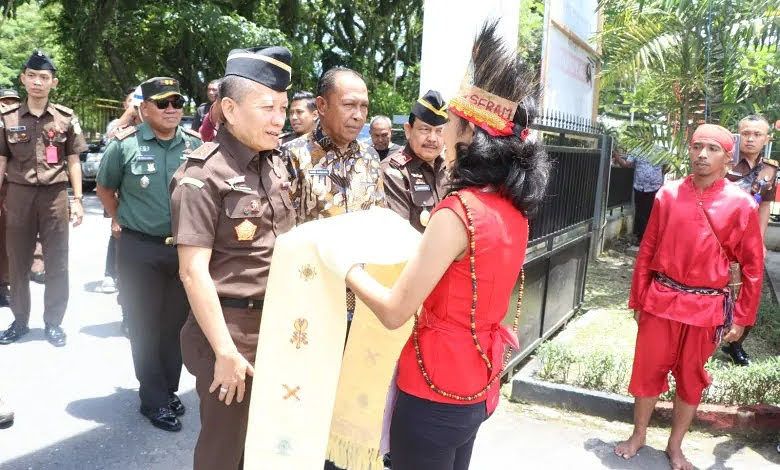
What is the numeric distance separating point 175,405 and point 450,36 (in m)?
3.08

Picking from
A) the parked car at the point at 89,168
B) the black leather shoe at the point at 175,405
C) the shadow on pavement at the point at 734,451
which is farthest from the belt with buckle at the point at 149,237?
the parked car at the point at 89,168

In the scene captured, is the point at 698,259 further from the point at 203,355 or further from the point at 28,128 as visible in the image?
the point at 28,128

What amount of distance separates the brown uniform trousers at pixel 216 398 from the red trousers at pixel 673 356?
93.7 inches

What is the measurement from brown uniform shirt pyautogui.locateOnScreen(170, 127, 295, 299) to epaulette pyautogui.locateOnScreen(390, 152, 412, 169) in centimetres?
132

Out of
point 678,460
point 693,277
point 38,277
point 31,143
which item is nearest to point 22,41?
point 38,277

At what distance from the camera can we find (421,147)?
3.78m

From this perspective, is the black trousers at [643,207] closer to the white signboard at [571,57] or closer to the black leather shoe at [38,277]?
the white signboard at [571,57]

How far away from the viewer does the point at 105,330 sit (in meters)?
5.76

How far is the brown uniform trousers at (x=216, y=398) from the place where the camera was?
2486 millimetres

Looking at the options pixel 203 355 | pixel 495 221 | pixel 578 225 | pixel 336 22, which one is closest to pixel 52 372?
pixel 203 355

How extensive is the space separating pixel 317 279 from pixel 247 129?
63cm

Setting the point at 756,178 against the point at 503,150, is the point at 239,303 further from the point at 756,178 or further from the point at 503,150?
the point at 756,178

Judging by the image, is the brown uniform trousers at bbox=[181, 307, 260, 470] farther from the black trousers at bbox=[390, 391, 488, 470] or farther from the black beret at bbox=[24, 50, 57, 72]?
the black beret at bbox=[24, 50, 57, 72]

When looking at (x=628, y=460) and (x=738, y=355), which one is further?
(x=738, y=355)
